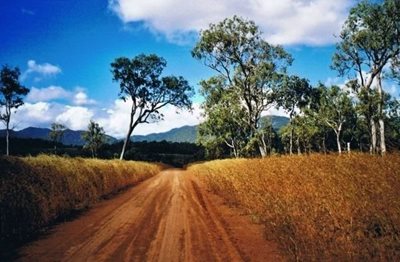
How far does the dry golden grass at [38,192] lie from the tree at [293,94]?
1178 inches

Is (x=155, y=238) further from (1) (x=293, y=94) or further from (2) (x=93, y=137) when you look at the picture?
(2) (x=93, y=137)

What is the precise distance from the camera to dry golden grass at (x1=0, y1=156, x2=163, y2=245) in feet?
30.6

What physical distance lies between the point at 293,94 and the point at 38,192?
147ft

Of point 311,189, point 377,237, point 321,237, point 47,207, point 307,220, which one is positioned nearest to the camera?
point 377,237

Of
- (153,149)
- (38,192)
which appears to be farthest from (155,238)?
(153,149)

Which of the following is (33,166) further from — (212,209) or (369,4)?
(369,4)

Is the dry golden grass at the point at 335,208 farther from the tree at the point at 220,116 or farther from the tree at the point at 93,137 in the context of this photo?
the tree at the point at 93,137

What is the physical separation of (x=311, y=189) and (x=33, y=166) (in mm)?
8374

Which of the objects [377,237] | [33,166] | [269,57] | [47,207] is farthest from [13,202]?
[269,57]

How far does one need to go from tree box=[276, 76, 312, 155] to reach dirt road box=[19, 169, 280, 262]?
31977 mm

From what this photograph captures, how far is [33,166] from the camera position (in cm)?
1205

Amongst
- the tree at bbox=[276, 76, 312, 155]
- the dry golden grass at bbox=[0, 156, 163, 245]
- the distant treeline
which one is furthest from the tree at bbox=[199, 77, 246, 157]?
the distant treeline

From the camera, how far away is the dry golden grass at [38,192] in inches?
367

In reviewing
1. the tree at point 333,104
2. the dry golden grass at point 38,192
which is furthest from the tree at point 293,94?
the dry golden grass at point 38,192
